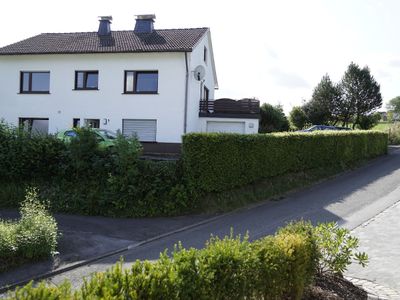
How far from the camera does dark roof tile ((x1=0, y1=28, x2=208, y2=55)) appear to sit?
25000 millimetres

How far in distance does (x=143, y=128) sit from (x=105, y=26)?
837 cm

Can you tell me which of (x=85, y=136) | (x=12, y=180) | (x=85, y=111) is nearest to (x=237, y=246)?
(x=85, y=136)

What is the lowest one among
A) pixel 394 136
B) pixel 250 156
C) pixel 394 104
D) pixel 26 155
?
pixel 26 155

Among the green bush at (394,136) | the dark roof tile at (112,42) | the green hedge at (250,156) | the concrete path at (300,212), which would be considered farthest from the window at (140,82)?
the green bush at (394,136)

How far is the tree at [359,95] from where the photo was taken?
4391 cm

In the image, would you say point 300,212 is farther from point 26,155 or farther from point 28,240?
point 26,155

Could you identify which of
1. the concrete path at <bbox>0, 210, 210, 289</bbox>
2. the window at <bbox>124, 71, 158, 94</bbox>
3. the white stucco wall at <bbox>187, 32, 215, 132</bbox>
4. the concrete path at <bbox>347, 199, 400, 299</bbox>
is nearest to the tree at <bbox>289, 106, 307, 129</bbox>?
the white stucco wall at <bbox>187, 32, 215, 132</bbox>

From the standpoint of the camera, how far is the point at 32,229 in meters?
8.75

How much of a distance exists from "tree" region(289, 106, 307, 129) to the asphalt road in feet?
82.3

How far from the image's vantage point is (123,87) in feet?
83.3

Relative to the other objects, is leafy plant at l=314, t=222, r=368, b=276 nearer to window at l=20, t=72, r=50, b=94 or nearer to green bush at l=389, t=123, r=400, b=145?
window at l=20, t=72, r=50, b=94

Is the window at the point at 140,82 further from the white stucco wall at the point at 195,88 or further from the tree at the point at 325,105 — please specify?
the tree at the point at 325,105

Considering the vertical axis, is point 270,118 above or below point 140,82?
below

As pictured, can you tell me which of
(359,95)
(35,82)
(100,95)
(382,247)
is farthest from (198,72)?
(359,95)
